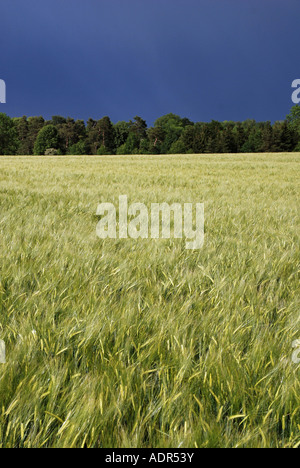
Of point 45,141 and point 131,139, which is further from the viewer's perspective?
point 131,139

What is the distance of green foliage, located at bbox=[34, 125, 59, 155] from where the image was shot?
225 feet

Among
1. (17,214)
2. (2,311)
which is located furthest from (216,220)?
(2,311)

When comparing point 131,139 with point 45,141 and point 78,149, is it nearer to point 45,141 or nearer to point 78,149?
point 78,149

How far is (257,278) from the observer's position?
1.84 metres

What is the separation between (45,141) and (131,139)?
68.1 feet

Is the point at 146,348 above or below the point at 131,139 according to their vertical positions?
below

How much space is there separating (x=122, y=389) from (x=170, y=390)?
16 cm

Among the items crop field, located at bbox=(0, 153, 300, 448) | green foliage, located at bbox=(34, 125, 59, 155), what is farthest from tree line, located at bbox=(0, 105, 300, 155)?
crop field, located at bbox=(0, 153, 300, 448)

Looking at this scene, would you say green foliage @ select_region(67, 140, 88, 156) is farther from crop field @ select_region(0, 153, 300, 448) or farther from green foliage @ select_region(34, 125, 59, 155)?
crop field @ select_region(0, 153, 300, 448)

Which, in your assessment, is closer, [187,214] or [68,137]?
[187,214]

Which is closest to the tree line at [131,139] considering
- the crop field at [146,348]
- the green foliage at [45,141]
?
the green foliage at [45,141]

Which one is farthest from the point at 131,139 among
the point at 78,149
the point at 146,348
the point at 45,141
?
the point at 146,348

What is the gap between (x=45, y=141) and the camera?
227 feet

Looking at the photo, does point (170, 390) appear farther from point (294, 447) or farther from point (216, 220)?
point (216, 220)
